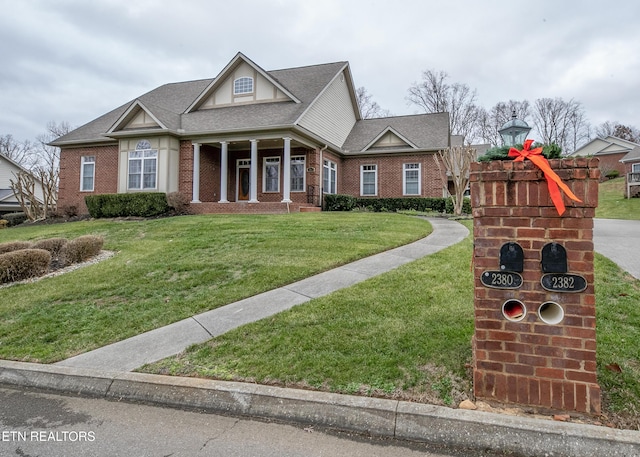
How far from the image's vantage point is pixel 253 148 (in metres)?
16.5

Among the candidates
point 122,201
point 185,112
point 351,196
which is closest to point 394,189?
point 351,196

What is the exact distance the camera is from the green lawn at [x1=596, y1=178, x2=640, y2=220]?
19000 mm

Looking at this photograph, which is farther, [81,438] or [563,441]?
[81,438]

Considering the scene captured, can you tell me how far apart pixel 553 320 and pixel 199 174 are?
1741 centimetres

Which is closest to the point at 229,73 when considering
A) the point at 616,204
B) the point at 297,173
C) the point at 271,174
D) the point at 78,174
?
the point at 271,174

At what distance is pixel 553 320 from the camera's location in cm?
256

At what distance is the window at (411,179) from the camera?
64.8 feet

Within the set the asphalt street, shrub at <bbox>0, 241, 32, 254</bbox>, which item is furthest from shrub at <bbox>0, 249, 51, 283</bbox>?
the asphalt street

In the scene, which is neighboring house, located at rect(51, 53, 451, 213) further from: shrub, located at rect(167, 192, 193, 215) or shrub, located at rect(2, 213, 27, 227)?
shrub, located at rect(2, 213, 27, 227)

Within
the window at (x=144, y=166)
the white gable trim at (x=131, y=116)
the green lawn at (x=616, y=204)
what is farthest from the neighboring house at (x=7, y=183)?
the green lawn at (x=616, y=204)

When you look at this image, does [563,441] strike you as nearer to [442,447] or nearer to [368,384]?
[442,447]

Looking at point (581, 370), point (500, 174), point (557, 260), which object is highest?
point (500, 174)

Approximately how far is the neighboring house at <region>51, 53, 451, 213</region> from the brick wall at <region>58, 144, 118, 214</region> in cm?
5

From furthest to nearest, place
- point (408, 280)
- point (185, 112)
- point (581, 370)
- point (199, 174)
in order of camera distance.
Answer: point (185, 112)
point (199, 174)
point (408, 280)
point (581, 370)
